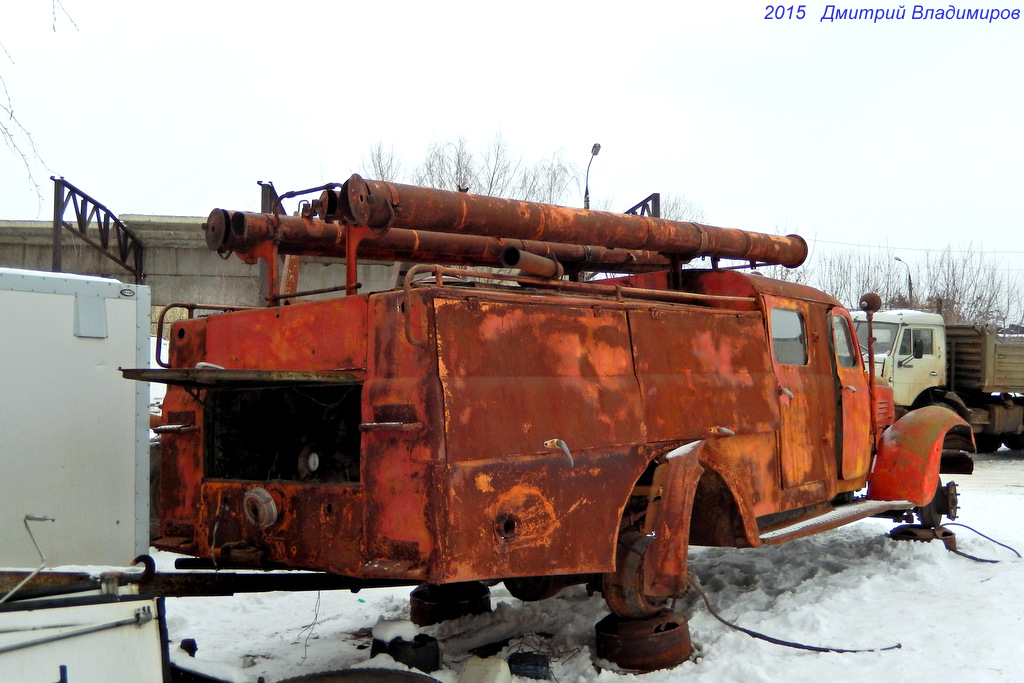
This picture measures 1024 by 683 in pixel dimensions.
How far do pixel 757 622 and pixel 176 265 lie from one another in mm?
17102

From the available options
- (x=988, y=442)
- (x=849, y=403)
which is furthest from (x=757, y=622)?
(x=988, y=442)

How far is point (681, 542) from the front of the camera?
4750mm

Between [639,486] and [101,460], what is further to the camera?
[101,460]

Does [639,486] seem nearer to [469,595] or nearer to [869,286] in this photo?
[469,595]

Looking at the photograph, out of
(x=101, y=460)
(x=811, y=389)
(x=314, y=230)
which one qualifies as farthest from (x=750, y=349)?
(x=101, y=460)

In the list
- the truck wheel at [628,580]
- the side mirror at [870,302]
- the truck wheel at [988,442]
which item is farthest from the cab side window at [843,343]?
the truck wheel at [988,442]

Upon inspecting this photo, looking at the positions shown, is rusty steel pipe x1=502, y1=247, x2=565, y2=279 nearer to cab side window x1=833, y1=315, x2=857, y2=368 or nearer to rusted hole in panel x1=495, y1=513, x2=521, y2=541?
rusted hole in panel x1=495, y1=513, x2=521, y2=541

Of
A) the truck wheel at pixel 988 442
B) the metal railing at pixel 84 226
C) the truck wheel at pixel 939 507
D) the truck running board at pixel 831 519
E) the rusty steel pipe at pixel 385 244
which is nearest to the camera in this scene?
the rusty steel pipe at pixel 385 244

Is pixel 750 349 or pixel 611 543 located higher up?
pixel 750 349

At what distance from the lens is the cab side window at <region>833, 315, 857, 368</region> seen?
699cm

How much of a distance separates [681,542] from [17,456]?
3.76 m

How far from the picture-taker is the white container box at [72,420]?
532cm

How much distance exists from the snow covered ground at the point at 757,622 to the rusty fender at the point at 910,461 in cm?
53

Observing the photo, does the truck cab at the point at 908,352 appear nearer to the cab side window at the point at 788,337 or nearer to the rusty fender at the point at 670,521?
the cab side window at the point at 788,337
